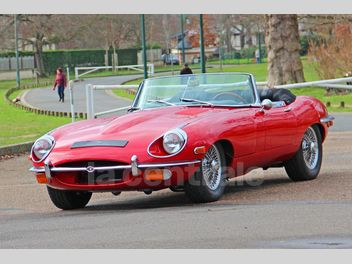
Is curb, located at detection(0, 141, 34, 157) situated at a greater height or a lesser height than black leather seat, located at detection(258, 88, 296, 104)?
lesser

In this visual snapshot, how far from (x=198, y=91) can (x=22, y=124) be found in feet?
64.7

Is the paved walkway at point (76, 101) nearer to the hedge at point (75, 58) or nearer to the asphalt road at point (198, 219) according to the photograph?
the asphalt road at point (198, 219)

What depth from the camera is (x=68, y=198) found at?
1020cm

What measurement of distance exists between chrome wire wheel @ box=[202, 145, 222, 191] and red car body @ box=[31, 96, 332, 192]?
15 cm

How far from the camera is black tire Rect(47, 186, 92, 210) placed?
1011 cm

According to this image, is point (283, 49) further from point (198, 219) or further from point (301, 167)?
point (198, 219)

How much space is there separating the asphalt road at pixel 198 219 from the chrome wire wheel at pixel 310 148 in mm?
238

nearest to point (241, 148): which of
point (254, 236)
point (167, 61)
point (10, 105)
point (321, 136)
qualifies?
point (321, 136)

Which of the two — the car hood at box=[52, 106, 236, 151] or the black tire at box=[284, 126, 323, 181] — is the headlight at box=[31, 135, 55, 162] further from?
the black tire at box=[284, 126, 323, 181]

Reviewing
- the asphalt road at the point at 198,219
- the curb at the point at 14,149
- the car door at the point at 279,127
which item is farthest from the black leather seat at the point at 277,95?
the curb at the point at 14,149

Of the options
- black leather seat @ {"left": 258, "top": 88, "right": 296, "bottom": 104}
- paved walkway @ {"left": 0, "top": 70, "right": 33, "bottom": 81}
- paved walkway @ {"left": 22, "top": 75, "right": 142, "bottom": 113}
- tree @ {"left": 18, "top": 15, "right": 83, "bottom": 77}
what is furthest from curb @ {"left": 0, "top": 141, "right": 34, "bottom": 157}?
paved walkway @ {"left": 0, "top": 70, "right": 33, "bottom": 81}

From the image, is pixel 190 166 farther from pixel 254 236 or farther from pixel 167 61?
pixel 167 61

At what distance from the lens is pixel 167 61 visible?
8888cm

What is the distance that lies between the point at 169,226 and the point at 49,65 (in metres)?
81.6
